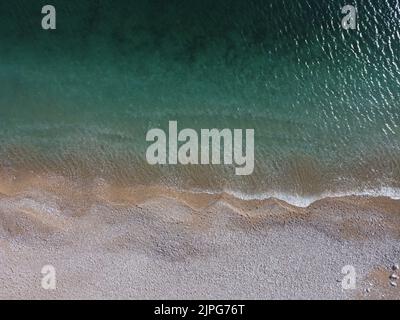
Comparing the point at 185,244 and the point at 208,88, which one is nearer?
the point at 185,244

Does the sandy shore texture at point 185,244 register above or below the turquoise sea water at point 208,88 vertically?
below

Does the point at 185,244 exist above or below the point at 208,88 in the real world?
below

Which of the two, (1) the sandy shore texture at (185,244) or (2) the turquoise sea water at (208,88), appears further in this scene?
(2) the turquoise sea water at (208,88)

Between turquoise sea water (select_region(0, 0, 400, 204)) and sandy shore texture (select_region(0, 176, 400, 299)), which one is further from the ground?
turquoise sea water (select_region(0, 0, 400, 204))
